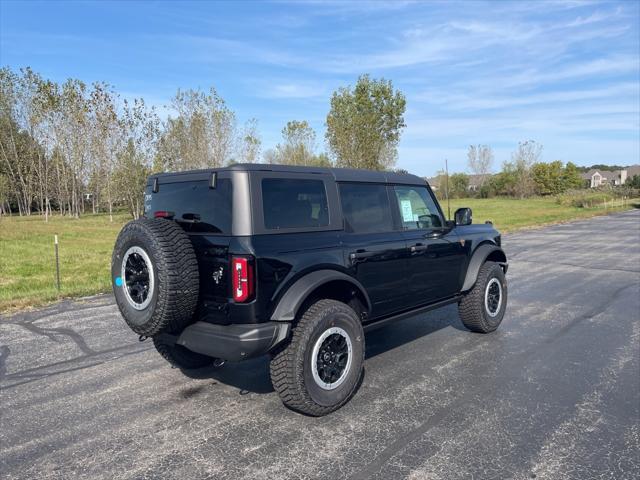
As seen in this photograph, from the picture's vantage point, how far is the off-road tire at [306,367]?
3551mm

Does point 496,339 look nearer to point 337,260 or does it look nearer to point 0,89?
point 337,260

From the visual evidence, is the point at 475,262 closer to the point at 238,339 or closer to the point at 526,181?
the point at 238,339

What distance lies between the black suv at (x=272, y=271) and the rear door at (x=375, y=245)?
0.01 m

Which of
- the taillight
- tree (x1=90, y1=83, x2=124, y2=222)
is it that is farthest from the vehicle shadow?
tree (x1=90, y1=83, x2=124, y2=222)

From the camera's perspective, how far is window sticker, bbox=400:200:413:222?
4.91m

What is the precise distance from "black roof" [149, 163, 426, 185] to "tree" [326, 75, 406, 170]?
25.5m

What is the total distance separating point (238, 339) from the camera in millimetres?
3355

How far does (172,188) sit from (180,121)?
26.7m

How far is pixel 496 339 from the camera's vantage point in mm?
5641

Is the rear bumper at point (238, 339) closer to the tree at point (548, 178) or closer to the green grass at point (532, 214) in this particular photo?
the green grass at point (532, 214)

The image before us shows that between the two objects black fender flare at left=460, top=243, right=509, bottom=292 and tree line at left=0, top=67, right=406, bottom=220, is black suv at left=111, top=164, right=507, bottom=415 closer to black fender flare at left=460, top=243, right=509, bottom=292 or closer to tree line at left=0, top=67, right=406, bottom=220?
black fender flare at left=460, top=243, right=509, bottom=292

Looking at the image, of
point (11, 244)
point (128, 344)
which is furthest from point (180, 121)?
point (128, 344)

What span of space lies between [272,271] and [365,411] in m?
1.38

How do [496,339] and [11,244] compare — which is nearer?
[496,339]
